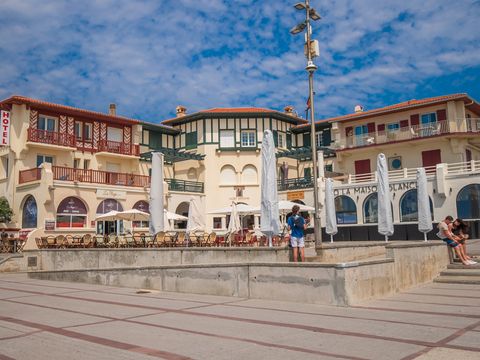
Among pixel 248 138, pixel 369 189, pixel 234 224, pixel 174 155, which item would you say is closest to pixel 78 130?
pixel 174 155

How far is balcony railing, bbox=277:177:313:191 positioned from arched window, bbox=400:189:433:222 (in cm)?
799

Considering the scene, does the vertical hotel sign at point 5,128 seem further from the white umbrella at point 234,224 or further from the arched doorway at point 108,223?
the white umbrella at point 234,224

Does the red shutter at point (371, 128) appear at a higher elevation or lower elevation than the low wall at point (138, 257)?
higher

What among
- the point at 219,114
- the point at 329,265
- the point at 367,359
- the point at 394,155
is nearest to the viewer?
the point at 367,359

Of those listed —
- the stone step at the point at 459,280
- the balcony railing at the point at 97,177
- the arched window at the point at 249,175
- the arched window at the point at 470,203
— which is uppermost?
the arched window at the point at 249,175

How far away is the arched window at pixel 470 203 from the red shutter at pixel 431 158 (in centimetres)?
567

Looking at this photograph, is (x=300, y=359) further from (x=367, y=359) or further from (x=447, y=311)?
(x=447, y=311)

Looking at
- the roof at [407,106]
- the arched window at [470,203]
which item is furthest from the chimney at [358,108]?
the arched window at [470,203]

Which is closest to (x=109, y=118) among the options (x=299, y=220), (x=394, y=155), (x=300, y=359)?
(x=394, y=155)

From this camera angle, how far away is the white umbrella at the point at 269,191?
12.8m

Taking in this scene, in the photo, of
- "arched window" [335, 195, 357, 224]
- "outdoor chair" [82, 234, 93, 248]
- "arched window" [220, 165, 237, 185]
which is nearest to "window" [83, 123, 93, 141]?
"arched window" [220, 165, 237, 185]

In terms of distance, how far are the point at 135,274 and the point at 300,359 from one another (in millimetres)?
8009

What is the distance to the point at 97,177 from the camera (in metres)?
29.2

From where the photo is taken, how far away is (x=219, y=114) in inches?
1538
